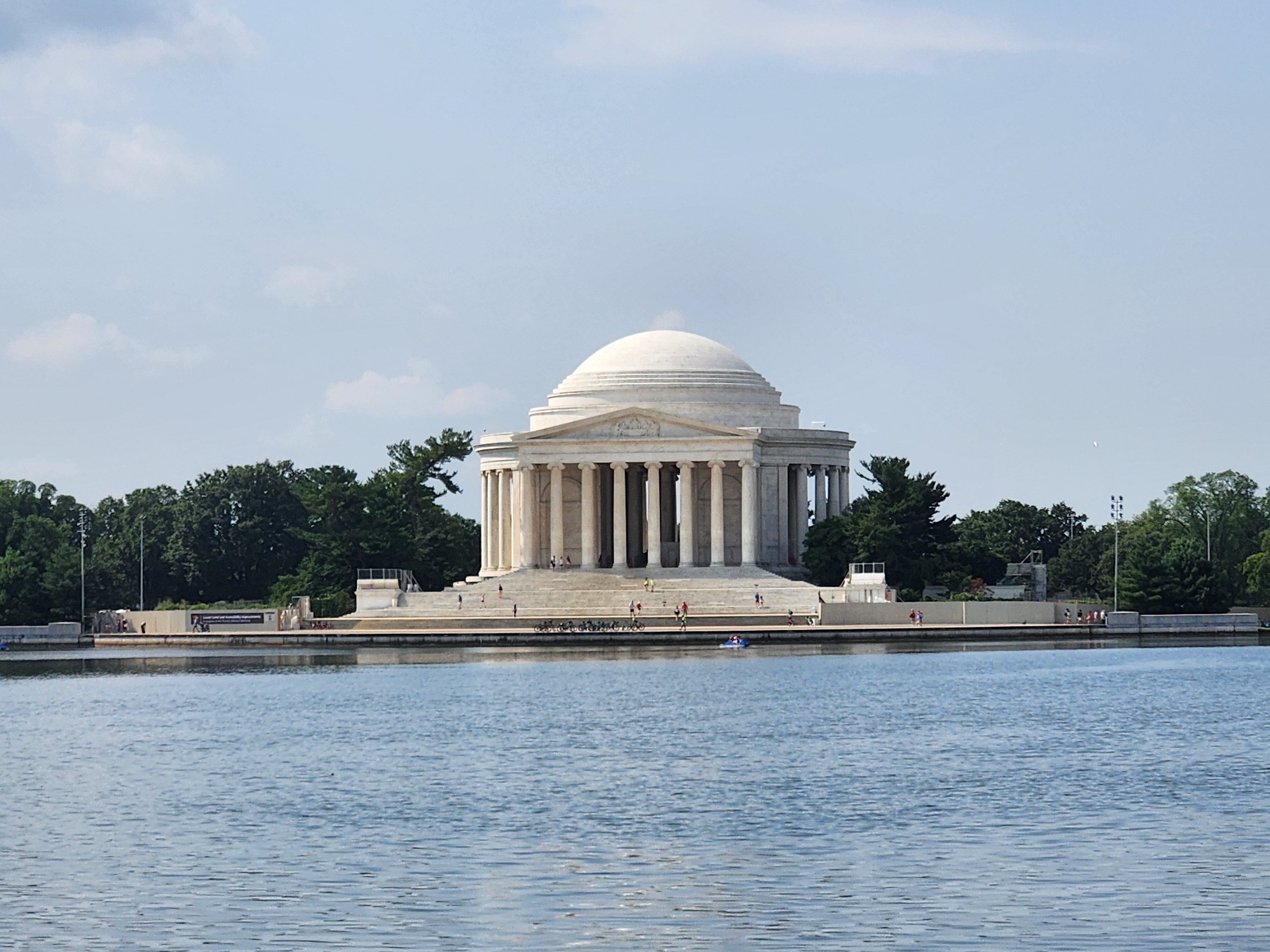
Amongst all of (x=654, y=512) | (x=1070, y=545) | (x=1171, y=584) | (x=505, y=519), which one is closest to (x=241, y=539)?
(x=505, y=519)

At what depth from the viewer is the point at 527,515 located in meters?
138

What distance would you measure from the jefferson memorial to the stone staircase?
168 inches

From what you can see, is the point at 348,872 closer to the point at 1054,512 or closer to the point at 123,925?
the point at 123,925

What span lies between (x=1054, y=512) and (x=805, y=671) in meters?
102

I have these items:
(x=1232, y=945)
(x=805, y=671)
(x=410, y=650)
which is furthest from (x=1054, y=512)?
(x=1232, y=945)

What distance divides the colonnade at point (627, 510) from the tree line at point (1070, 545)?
409 centimetres

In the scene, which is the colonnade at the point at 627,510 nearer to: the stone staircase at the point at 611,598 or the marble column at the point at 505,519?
the marble column at the point at 505,519

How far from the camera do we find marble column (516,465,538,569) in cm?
13738

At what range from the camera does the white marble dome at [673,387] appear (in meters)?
140

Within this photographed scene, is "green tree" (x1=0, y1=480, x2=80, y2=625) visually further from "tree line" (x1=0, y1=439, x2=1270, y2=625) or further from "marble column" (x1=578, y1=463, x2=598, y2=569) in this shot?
"marble column" (x1=578, y1=463, x2=598, y2=569)

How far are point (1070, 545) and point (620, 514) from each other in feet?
136

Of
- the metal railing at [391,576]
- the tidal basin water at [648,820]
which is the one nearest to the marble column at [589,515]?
the metal railing at [391,576]

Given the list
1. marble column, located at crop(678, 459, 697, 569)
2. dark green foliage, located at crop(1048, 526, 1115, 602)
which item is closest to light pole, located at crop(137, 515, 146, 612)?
marble column, located at crop(678, 459, 697, 569)

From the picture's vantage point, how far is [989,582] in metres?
134
